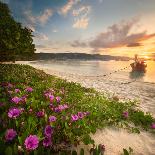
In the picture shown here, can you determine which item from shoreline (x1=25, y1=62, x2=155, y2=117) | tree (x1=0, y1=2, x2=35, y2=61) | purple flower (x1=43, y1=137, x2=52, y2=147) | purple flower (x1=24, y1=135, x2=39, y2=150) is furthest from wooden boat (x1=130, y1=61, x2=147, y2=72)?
purple flower (x1=24, y1=135, x2=39, y2=150)

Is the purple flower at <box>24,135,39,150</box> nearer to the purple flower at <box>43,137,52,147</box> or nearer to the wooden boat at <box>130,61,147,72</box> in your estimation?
the purple flower at <box>43,137,52,147</box>

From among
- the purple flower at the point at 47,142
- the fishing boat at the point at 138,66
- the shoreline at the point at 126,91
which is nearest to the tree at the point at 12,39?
the shoreline at the point at 126,91

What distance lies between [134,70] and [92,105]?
58486mm

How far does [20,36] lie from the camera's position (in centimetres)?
2044

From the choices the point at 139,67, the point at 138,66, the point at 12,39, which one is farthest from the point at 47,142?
the point at 138,66

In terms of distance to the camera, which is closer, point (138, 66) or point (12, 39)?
point (12, 39)

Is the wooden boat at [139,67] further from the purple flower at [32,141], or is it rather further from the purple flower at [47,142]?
the purple flower at [32,141]

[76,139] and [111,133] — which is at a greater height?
[76,139]

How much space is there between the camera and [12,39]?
64.2ft

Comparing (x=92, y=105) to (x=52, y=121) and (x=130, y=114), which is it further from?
(x=52, y=121)

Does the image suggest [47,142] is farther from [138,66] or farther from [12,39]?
[138,66]

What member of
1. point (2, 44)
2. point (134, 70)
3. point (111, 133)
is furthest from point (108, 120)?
point (134, 70)

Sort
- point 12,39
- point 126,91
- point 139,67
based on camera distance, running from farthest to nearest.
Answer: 1. point 139,67
2. point 12,39
3. point 126,91

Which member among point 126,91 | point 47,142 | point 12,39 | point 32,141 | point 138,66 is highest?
point 12,39
